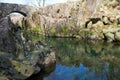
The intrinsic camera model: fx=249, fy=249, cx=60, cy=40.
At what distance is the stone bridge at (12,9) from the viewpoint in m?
50.6

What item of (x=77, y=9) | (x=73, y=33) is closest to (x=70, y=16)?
(x=77, y=9)

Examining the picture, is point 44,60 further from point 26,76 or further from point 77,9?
point 77,9

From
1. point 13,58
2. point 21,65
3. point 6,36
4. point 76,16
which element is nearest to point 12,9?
point 76,16

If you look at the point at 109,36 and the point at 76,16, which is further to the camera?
the point at 76,16

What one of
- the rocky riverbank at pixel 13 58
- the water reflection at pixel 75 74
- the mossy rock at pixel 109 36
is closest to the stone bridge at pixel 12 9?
the mossy rock at pixel 109 36

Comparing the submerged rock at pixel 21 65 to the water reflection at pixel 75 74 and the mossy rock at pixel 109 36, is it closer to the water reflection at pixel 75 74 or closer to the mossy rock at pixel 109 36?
the water reflection at pixel 75 74

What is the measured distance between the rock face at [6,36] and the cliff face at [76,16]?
26529mm

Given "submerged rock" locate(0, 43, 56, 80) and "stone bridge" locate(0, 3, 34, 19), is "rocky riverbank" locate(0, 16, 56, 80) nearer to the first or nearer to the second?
"submerged rock" locate(0, 43, 56, 80)

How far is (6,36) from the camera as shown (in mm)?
10859

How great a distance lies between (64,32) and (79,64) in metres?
25.0

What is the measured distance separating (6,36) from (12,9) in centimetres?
4245

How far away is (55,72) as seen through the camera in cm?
1451

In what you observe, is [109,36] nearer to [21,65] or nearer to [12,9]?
[21,65]

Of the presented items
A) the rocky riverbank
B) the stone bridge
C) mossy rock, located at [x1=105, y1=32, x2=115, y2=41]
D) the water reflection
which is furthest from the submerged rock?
the stone bridge
